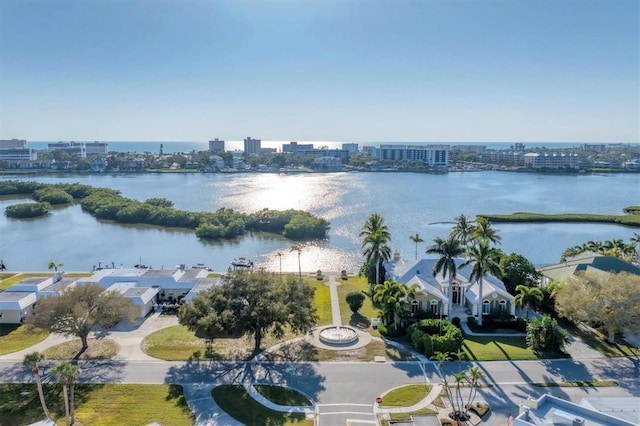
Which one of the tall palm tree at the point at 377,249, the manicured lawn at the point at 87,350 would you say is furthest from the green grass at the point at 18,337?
the tall palm tree at the point at 377,249

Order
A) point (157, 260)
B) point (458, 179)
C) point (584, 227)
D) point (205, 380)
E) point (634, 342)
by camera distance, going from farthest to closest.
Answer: point (458, 179) → point (584, 227) → point (157, 260) → point (634, 342) → point (205, 380)

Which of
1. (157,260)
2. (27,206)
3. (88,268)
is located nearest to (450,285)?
(157,260)

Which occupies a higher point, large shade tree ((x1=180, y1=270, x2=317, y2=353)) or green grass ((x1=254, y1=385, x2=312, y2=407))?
large shade tree ((x1=180, y1=270, x2=317, y2=353))

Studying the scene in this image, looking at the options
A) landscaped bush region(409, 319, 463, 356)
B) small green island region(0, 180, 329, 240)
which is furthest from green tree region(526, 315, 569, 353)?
small green island region(0, 180, 329, 240)

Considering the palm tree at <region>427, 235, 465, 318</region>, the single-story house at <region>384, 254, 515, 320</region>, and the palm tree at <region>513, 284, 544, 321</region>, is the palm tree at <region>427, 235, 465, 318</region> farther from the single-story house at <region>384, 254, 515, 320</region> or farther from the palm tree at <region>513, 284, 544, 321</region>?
the palm tree at <region>513, 284, 544, 321</region>

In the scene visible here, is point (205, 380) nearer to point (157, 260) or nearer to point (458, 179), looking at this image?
point (157, 260)

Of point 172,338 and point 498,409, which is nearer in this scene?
point 498,409

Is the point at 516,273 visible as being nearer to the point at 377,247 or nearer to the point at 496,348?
the point at 496,348
